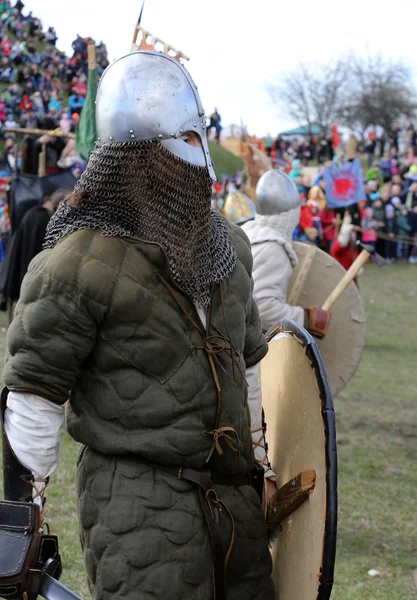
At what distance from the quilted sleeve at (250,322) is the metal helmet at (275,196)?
223 centimetres

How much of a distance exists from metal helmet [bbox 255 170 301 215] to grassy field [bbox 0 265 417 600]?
177cm

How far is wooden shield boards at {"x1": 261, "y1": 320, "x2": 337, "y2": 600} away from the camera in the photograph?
87.0 inches

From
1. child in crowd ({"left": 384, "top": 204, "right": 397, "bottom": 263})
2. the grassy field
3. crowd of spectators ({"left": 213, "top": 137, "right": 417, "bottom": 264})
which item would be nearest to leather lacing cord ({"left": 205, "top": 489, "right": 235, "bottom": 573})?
the grassy field

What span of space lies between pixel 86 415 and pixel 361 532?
295cm

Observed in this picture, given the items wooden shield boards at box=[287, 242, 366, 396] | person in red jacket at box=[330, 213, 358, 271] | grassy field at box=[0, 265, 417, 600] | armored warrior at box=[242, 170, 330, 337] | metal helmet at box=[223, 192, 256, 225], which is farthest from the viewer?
person in red jacket at box=[330, 213, 358, 271]

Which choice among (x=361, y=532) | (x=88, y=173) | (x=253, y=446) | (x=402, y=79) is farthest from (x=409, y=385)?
(x=402, y=79)

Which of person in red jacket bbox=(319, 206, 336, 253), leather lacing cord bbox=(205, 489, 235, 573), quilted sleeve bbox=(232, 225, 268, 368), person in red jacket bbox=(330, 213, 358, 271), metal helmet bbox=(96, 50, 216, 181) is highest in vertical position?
metal helmet bbox=(96, 50, 216, 181)

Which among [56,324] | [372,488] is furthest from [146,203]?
[372,488]

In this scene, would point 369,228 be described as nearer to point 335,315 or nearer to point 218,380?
point 335,315

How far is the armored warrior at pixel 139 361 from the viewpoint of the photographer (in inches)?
87.0

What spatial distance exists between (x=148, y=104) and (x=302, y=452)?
1057 millimetres

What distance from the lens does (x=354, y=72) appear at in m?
47.1

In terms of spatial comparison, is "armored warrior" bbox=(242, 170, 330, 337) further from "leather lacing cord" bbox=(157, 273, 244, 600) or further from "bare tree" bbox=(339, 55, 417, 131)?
"bare tree" bbox=(339, 55, 417, 131)

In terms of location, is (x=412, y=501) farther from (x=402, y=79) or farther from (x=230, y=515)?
(x=402, y=79)
